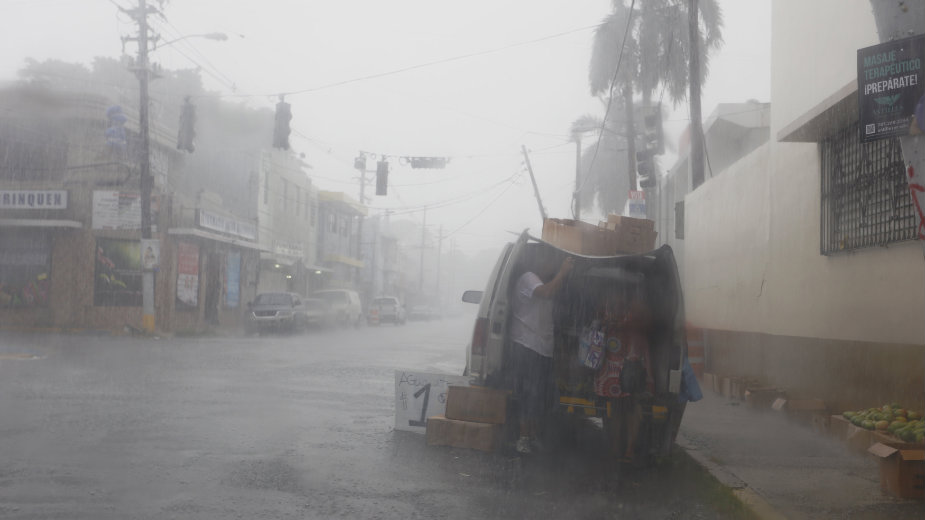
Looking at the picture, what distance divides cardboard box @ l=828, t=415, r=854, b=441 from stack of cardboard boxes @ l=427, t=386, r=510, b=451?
3278 millimetres

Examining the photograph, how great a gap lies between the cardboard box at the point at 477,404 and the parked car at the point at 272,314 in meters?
23.4

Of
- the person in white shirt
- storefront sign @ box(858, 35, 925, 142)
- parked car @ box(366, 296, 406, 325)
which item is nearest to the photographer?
storefront sign @ box(858, 35, 925, 142)

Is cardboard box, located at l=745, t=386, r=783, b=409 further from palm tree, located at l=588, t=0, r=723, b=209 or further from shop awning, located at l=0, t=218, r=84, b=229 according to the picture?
shop awning, located at l=0, t=218, r=84, b=229

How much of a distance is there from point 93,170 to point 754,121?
71.1 ft

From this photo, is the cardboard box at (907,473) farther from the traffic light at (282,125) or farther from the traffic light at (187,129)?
the traffic light at (187,129)

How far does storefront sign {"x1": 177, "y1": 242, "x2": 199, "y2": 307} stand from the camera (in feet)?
99.7

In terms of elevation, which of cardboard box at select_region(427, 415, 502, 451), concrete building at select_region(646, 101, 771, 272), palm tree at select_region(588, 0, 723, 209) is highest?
palm tree at select_region(588, 0, 723, 209)

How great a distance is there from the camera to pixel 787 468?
6867 mm

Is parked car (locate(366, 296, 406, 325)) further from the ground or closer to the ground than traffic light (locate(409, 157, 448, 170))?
closer to the ground

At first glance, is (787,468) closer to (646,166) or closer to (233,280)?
(646,166)

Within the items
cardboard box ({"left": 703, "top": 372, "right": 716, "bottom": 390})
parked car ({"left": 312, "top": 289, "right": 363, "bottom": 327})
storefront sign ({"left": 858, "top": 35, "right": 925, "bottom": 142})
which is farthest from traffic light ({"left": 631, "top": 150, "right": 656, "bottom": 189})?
parked car ({"left": 312, "top": 289, "right": 363, "bottom": 327})

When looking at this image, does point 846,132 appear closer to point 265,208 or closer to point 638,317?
point 638,317

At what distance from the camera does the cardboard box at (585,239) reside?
26.7 feet

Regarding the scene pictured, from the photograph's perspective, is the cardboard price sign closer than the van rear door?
No
